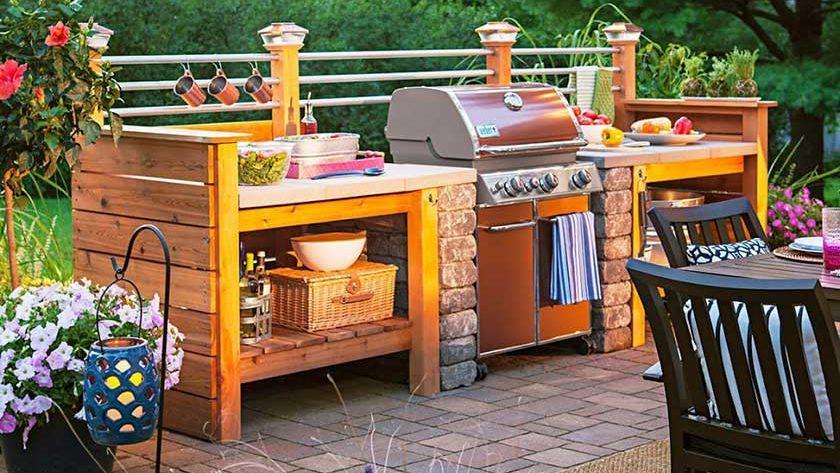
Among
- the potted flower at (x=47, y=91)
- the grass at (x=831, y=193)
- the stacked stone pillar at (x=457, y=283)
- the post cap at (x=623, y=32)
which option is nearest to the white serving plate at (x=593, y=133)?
the post cap at (x=623, y=32)

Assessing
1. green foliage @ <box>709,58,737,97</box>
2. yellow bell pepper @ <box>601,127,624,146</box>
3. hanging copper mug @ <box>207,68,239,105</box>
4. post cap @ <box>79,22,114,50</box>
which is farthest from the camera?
green foliage @ <box>709,58,737,97</box>

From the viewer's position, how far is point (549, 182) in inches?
242

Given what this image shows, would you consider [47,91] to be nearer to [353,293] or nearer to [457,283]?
[353,293]

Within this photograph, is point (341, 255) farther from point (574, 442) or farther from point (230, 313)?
point (574, 442)

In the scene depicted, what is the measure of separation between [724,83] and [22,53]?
4.00 meters

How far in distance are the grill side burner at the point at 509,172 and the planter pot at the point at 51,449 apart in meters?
2.04

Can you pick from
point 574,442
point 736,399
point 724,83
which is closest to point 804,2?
point 724,83

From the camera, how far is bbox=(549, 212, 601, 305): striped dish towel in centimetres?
622

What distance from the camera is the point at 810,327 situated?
3213 millimetres

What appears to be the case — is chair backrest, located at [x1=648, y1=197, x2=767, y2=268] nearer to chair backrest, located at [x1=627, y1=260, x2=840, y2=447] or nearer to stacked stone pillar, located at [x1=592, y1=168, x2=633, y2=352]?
chair backrest, located at [x1=627, y1=260, x2=840, y2=447]

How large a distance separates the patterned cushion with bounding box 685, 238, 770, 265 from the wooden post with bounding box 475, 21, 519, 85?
101 inches

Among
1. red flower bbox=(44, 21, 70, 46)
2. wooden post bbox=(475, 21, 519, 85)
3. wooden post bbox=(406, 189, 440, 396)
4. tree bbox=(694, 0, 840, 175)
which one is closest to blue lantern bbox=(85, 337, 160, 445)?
red flower bbox=(44, 21, 70, 46)

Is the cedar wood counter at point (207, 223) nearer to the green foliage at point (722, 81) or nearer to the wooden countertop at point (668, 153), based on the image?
the wooden countertop at point (668, 153)

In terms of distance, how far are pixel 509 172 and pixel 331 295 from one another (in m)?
1.03
